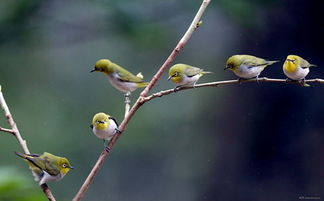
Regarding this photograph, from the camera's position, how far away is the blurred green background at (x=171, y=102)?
18.1ft

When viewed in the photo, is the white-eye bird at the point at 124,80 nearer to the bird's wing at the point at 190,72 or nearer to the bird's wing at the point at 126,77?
the bird's wing at the point at 126,77

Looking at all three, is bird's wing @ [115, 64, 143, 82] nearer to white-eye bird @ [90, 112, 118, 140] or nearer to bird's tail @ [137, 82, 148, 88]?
bird's tail @ [137, 82, 148, 88]

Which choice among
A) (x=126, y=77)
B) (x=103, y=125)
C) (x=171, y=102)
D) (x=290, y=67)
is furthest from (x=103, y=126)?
(x=171, y=102)

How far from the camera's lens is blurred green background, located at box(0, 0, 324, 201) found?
5.51m

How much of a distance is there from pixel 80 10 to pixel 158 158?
101 inches

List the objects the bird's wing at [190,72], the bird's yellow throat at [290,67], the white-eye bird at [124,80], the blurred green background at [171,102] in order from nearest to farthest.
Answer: the white-eye bird at [124,80]
the bird's yellow throat at [290,67]
the bird's wing at [190,72]
the blurred green background at [171,102]

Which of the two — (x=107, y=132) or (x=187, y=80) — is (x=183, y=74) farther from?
(x=107, y=132)

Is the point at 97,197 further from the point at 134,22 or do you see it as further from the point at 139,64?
the point at 134,22

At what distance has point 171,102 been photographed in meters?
7.27

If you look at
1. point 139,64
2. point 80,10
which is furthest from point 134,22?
point 139,64

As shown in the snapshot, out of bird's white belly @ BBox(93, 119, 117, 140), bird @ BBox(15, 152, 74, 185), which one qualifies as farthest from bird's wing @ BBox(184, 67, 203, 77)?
bird @ BBox(15, 152, 74, 185)

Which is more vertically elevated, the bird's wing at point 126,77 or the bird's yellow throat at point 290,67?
the bird's yellow throat at point 290,67

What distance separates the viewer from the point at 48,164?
1.66 meters

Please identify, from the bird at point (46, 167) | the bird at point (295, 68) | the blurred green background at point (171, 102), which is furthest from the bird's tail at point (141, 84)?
the blurred green background at point (171, 102)
